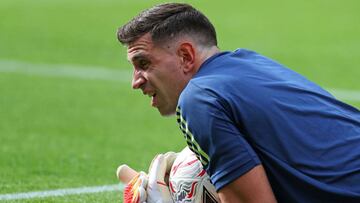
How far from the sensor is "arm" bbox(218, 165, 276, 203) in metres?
4.32

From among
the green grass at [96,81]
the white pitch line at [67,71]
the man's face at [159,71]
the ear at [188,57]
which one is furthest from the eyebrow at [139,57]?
the white pitch line at [67,71]

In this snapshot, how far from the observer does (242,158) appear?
433cm

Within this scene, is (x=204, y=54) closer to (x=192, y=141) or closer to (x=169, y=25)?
(x=169, y=25)

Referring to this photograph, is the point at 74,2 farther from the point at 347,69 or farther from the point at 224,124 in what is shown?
the point at 224,124

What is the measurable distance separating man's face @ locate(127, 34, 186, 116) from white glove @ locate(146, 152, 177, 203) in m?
0.71

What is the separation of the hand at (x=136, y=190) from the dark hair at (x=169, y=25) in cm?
99

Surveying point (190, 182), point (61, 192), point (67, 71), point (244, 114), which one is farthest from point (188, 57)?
point (67, 71)

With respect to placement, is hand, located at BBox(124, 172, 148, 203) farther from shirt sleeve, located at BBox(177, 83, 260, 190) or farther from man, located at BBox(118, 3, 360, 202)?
shirt sleeve, located at BBox(177, 83, 260, 190)

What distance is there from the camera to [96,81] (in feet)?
43.5

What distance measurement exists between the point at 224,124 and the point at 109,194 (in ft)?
8.61

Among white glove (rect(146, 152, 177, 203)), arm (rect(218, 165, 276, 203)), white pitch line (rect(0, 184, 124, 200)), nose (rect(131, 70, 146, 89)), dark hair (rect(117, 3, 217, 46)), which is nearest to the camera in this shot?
arm (rect(218, 165, 276, 203))

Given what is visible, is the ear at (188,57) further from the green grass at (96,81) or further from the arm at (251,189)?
the green grass at (96,81)

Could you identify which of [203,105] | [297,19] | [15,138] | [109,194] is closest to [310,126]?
[203,105]

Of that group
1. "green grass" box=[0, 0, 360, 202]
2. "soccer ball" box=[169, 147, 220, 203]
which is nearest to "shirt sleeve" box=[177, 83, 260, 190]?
"soccer ball" box=[169, 147, 220, 203]
